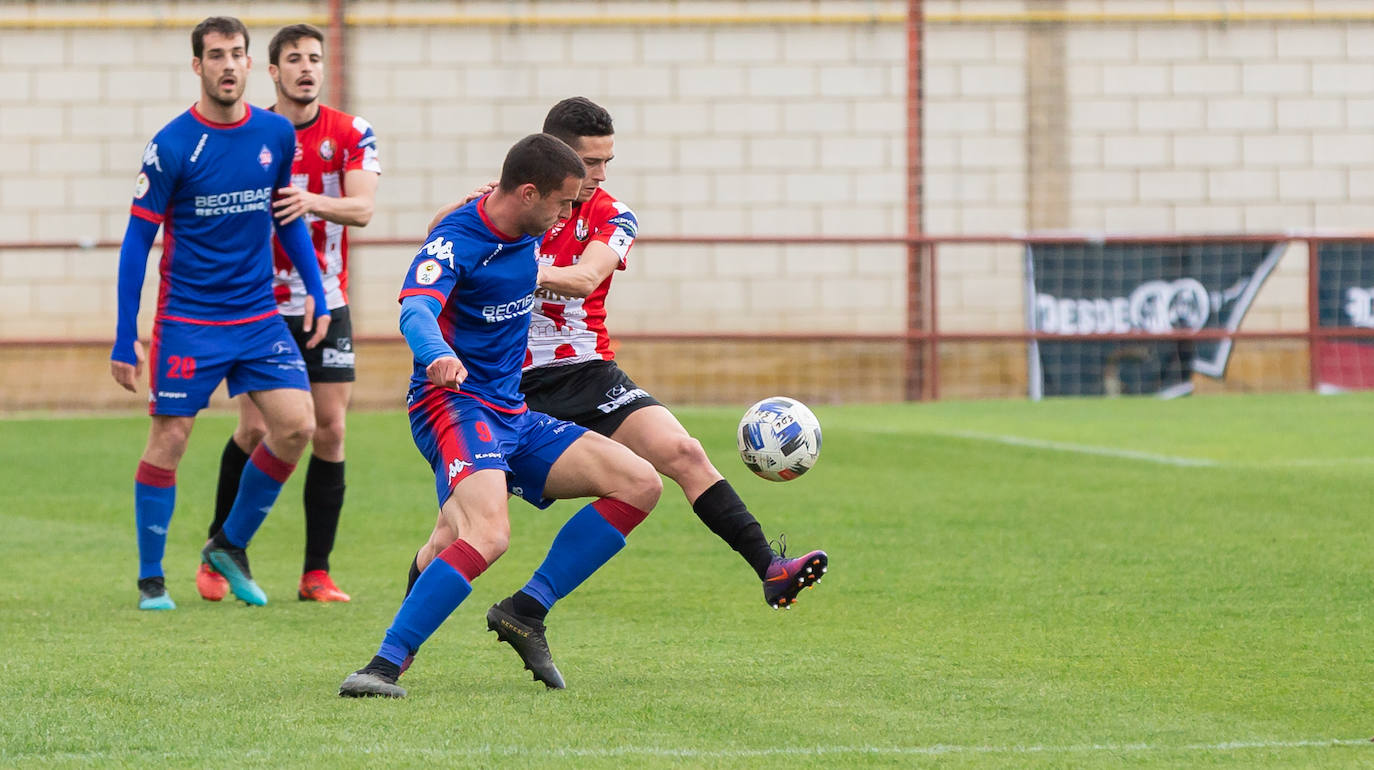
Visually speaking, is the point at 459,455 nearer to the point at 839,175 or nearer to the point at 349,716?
the point at 349,716

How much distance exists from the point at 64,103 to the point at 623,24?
4.98 metres

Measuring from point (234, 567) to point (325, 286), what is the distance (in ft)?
3.78

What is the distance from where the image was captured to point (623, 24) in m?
15.7

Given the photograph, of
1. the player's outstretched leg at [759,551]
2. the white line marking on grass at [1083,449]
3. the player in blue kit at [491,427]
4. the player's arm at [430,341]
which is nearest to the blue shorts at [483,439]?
the player in blue kit at [491,427]

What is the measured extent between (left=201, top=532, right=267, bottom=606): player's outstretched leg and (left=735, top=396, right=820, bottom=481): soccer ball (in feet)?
6.56

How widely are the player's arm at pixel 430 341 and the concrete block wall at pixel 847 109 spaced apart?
11192mm

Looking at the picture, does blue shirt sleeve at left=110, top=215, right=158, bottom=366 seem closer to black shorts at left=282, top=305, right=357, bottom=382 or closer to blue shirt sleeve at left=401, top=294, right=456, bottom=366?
black shorts at left=282, top=305, right=357, bottom=382

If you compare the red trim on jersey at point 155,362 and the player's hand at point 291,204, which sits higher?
the player's hand at point 291,204

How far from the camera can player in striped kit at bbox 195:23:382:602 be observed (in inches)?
252

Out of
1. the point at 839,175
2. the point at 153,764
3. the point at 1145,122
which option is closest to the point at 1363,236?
the point at 1145,122

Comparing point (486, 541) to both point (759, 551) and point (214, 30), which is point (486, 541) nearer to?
point (759, 551)

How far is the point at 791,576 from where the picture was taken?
184 inches

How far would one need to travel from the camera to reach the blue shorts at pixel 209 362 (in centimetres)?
610

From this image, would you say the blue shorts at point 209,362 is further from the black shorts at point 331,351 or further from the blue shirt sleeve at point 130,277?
the black shorts at point 331,351
